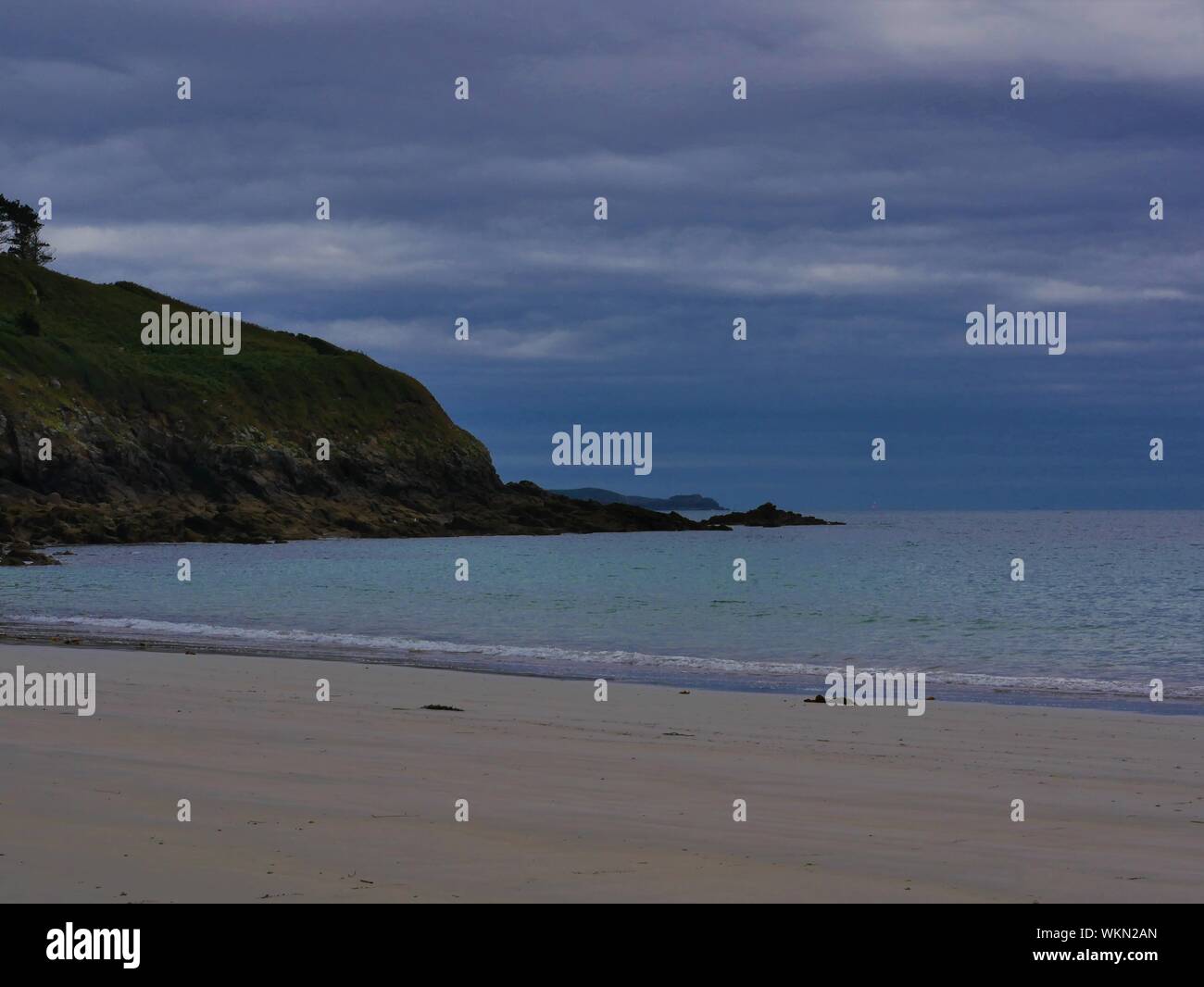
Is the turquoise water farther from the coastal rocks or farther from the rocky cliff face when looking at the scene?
the coastal rocks

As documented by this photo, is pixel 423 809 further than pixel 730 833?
Yes

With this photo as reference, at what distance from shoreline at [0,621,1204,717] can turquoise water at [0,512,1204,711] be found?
125 millimetres

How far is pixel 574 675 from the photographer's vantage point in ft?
70.6

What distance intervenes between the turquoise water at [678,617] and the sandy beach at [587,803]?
18.6 feet

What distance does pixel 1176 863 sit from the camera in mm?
7816

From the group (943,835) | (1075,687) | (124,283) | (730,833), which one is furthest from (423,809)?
(124,283)

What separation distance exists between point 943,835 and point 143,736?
8.19m

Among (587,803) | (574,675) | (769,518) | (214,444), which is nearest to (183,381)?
(214,444)

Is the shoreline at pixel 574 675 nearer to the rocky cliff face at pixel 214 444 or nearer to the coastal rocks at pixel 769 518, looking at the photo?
the rocky cliff face at pixel 214 444

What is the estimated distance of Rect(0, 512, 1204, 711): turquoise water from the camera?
2294 centimetres

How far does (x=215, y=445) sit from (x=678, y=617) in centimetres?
7742

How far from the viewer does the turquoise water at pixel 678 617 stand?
22938mm

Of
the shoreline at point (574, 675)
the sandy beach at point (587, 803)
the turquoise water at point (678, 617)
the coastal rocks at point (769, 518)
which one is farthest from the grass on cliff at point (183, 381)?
the sandy beach at point (587, 803)
